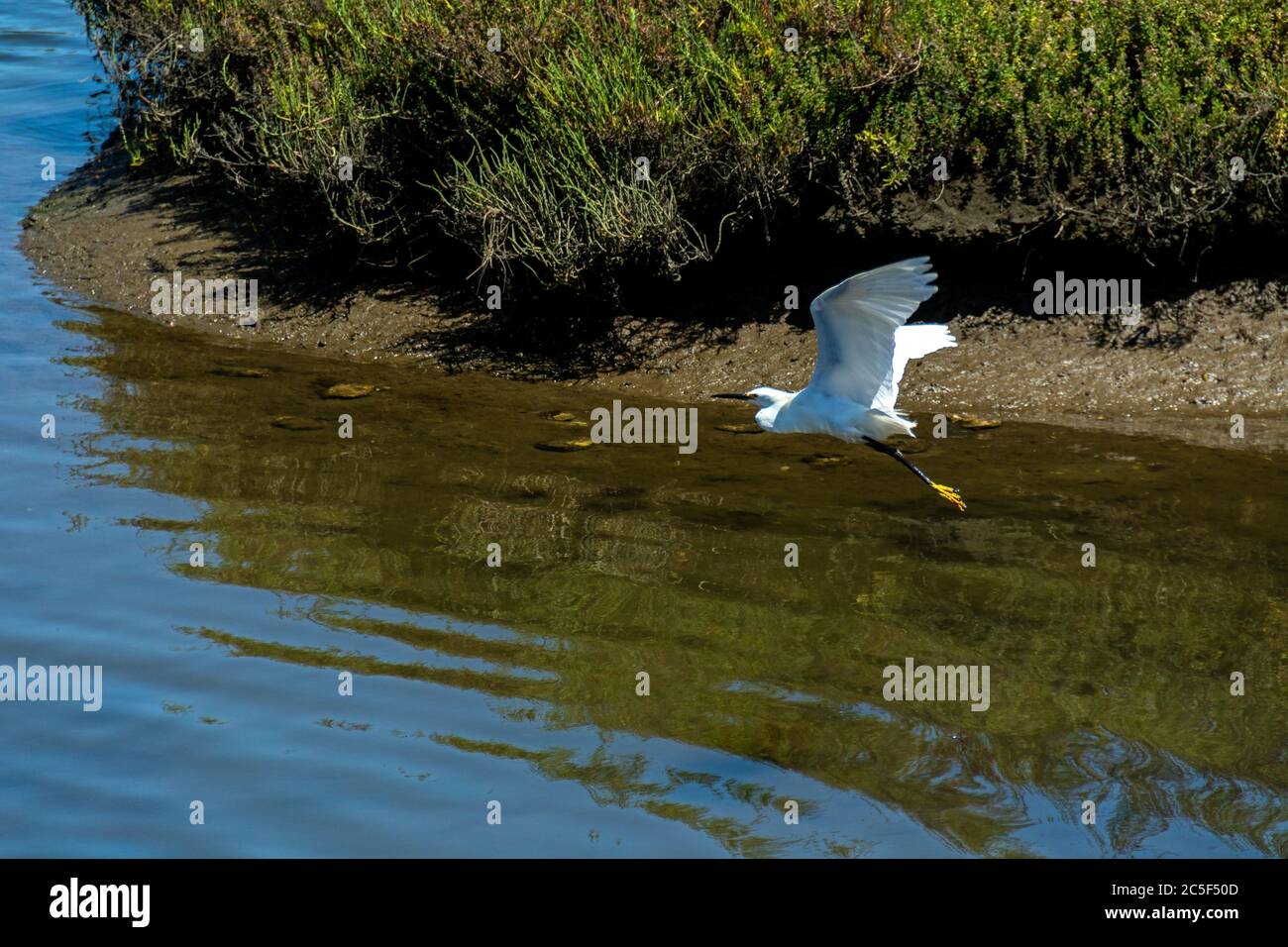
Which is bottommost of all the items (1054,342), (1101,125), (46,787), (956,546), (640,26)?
(46,787)

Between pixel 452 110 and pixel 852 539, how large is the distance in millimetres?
4819

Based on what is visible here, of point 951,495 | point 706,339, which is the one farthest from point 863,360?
point 706,339

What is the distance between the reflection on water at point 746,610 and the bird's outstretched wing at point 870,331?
30.2 inches

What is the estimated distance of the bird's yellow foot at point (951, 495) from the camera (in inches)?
291

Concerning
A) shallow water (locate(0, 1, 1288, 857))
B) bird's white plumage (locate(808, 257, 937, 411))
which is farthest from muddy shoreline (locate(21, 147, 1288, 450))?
bird's white plumage (locate(808, 257, 937, 411))

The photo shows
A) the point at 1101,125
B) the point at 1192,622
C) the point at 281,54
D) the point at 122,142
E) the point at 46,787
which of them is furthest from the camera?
the point at 122,142

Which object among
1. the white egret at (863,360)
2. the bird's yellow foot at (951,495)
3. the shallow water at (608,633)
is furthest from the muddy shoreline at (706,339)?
the white egret at (863,360)

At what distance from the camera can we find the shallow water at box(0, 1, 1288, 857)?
5.06 metres

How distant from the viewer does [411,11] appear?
1018 cm

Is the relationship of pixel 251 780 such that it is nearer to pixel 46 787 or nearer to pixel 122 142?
pixel 46 787

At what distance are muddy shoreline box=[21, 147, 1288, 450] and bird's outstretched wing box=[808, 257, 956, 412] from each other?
66.7 inches

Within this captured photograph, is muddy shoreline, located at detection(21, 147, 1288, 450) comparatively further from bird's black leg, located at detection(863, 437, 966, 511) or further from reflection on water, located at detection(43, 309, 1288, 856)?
bird's black leg, located at detection(863, 437, 966, 511)

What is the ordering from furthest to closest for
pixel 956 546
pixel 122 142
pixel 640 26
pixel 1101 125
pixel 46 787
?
pixel 122 142 → pixel 640 26 → pixel 1101 125 → pixel 956 546 → pixel 46 787

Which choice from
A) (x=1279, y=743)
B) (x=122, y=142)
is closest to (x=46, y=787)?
(x=1279, y=743)
